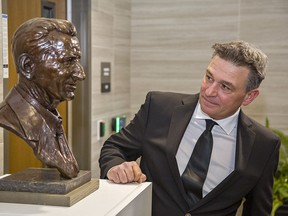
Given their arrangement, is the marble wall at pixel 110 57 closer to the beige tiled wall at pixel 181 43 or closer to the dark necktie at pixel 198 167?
the beige tiled wall at pixel 181 43

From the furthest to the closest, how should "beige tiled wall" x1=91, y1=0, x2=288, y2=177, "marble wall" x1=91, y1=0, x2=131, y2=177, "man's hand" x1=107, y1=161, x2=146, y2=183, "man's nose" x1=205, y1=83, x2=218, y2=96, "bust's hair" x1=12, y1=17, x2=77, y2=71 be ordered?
"beige tiled wall" x1=91, y1=0, x2=288, y2=177
"marble wall" x1=91, y1=0, x2=131, y2=177
"man's nose" x1=205, y1=83, x2=218, y2=96
"man's hand" x1=107, y1=161, x2=146, y2=183
"bust's hair" x1=12, y1=17, x2=77, y2=71

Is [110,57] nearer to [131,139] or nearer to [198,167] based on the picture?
[131,139]

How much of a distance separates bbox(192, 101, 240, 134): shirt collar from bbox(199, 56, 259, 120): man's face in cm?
6

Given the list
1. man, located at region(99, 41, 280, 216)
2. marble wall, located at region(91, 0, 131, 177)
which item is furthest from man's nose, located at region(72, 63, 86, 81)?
marble wall, located at region(91, 0, 131, 177)

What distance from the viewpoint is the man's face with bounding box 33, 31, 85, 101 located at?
4.01 feet

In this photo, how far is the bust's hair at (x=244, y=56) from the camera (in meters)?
1.84

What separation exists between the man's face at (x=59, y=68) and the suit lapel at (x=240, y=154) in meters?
0.86

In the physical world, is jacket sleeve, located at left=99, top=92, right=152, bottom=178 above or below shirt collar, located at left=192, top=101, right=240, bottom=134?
below

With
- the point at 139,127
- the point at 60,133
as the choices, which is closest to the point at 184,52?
the point at 139,127

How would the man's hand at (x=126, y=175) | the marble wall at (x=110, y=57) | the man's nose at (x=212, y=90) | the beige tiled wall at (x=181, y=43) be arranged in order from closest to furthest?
the man's hand at (x=126, y=175) < the man's nose at (x=212, y=90) < the marble wall at (x=110, y=57) < the beige tiled wall at (x=181, y=43)

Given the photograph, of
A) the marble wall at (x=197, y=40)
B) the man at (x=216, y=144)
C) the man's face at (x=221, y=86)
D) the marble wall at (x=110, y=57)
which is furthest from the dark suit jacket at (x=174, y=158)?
the marble wall at (x=197, y=40)

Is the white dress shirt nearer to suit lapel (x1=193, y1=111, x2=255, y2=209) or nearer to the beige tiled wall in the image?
suit lapel (x1=193, y1=111, x2=255, y2=209)

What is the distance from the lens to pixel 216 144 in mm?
1934

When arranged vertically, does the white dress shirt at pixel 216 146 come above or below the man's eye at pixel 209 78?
below
